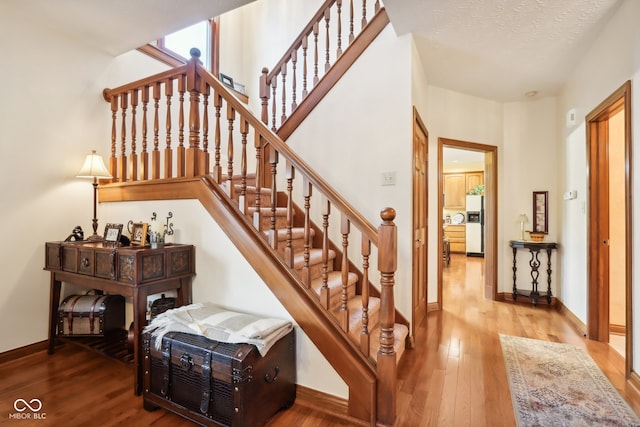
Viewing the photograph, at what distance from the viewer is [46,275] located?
103 inches

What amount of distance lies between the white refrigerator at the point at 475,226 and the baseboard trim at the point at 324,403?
25.3 feet

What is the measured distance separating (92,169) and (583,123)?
4.55m

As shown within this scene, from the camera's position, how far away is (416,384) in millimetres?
2105

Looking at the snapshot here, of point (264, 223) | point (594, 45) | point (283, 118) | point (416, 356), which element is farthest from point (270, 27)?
point (416, 356)

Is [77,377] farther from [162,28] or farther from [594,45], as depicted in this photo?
[594,45]

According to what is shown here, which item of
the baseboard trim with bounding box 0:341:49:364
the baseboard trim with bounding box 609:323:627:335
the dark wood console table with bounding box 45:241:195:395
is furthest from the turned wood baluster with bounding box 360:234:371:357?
the baseboard trim with bounding box 609:323:627:335

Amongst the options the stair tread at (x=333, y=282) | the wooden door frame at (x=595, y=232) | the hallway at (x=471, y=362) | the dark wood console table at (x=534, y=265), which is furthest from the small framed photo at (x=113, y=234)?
the dark wood console table at (x=534, y=265)

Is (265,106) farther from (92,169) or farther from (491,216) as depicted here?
(491,216)

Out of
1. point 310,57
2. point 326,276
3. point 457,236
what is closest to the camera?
point 326,276

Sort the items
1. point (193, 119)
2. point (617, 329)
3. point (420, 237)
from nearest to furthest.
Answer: point (193, 119), point (617, 329), point (420, 237)

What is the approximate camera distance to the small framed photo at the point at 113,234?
243cm

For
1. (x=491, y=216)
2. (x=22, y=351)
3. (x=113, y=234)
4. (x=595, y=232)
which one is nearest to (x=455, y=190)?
(x=491, y=216)

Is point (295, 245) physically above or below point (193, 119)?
below

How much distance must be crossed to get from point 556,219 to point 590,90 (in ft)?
5.31
